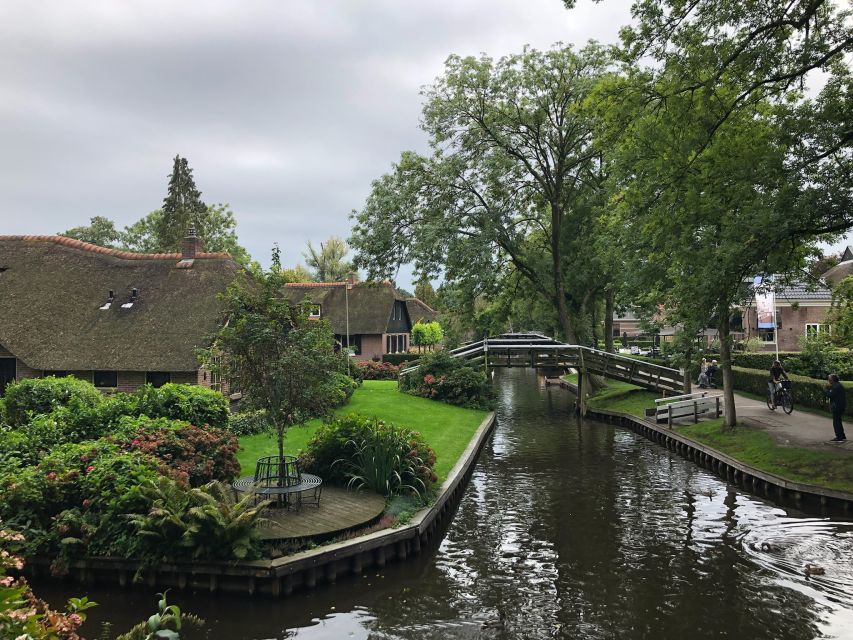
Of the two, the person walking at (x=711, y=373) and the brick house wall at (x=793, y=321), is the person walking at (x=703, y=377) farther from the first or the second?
the brick house wall at (x=793, y=321)

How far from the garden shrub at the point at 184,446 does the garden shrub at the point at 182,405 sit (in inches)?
41.4

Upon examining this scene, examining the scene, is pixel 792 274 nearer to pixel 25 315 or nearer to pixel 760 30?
pixel 760 30

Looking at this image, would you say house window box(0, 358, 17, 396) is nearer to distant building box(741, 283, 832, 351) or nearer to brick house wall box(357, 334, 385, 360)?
brick house wall box(357, 334, 385, 360)

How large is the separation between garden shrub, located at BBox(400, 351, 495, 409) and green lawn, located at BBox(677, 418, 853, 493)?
34.6ft

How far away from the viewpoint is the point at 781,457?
16.8 m

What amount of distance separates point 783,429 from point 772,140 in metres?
9.42

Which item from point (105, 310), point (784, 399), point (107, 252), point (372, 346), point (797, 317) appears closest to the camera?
point (784, 399)

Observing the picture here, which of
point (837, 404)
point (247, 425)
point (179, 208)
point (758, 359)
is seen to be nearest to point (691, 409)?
point (837, 404)

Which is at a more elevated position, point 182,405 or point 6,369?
point 6,369

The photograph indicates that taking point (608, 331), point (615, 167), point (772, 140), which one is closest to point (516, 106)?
point (615, 167)

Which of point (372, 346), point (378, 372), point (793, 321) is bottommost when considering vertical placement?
point (378, 372)

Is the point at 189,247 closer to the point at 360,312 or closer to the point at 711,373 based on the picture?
the point at 360,312

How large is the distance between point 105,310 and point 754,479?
2423 centimetres

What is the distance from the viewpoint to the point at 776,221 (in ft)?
45.1
